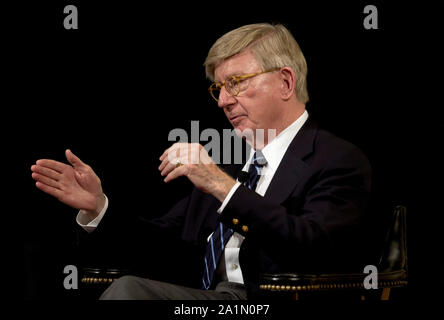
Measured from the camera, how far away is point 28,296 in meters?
3.17

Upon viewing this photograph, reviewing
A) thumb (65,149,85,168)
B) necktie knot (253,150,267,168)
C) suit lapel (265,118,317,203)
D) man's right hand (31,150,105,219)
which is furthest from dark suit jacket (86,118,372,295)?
thumb (65,149,85,168)

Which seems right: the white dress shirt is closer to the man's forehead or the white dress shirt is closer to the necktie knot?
the necktie knot

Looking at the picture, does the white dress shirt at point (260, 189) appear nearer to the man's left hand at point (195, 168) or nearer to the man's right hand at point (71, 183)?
the man's right hand at point (71, 183)

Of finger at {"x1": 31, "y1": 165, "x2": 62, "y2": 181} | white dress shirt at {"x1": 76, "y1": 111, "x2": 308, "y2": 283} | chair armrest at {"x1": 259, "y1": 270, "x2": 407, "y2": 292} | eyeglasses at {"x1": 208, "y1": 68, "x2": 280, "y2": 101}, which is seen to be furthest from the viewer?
eyeglasses at {"x1": 208, "y1": 68, "x2": 280, "y2": 101}

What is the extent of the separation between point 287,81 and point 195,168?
73cm

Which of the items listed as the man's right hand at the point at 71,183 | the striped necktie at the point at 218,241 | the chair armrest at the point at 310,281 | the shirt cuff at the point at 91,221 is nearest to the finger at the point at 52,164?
the man's right hand at the point at 71,183

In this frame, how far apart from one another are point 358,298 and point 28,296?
1830 millimetres

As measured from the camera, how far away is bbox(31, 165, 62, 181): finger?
88.0 inches

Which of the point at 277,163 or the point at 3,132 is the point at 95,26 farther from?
the point at 277,163

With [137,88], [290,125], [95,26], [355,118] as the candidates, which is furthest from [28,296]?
[355,118]

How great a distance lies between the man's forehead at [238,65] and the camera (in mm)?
2496

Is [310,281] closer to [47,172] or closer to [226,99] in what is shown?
[226,99]

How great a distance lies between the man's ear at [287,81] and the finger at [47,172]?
3.24ft

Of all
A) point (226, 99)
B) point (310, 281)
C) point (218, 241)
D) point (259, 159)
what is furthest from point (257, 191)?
point (310, 281)
